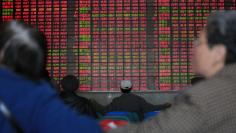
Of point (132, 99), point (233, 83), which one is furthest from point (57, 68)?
point (233, 83)

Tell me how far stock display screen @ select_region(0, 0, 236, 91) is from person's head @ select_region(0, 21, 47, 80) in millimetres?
3095

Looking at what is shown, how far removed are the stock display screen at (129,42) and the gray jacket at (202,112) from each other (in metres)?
2.95

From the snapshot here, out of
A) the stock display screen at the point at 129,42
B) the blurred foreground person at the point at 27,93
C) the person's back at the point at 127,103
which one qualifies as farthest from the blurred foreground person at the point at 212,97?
the stock display screen at the point at 129,42

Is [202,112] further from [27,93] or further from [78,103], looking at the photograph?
[78,103]

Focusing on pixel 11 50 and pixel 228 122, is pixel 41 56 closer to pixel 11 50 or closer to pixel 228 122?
pixel 11 50

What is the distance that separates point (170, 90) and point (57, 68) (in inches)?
42.0

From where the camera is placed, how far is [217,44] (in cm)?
106

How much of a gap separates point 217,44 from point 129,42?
2.98 m

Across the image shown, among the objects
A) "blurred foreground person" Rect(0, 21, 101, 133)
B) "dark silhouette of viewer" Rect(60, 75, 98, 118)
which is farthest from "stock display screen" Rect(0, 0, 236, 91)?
"blurred foreground person" Rect(0, 21, 101, 133)

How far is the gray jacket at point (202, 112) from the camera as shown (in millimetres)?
1002

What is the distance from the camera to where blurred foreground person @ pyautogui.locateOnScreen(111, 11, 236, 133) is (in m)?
1.00

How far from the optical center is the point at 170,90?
400cm

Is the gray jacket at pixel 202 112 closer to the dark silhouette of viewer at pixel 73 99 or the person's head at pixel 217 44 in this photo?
the person's head at pixel 217 44

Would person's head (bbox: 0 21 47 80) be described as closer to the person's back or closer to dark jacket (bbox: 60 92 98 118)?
the person's back
